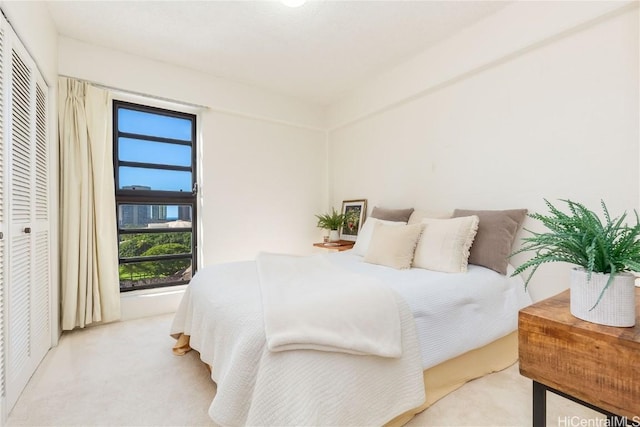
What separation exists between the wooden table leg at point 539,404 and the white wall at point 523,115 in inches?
51.8

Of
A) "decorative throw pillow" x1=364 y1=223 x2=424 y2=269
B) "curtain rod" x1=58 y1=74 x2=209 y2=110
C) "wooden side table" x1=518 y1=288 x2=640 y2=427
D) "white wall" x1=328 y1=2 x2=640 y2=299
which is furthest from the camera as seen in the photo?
"curtain rod" x1=58 y1=74 x2=209 y2=110

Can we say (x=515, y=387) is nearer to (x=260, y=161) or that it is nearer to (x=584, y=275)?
(x=584, y=275)

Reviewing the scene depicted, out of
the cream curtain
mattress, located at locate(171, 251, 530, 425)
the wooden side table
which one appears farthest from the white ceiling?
the wooden side table

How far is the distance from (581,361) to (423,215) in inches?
68.2

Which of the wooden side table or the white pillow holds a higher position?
the white pillow

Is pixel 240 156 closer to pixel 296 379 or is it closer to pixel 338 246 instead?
pixel 338 246

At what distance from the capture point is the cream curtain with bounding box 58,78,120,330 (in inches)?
96.3

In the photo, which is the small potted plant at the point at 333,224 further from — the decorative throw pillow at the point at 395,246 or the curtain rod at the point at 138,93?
the curtain rod at the point at 138,93

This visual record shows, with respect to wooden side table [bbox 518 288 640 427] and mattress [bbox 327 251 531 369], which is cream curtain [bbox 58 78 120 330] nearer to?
mattress [bbox 327 251 531 369]

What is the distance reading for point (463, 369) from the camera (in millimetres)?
1671

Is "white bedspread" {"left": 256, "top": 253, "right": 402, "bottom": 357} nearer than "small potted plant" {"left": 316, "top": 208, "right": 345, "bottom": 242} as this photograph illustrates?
Yes

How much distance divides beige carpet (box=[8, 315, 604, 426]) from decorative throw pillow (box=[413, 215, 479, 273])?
2.28ft

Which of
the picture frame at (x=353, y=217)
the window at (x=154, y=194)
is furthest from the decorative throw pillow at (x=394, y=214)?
the window at (x=154, y=194)

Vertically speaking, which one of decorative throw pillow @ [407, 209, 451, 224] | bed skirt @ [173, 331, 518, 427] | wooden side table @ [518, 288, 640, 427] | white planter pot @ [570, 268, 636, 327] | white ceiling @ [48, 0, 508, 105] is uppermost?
white ceiling @ [48, 0, 508, 105]
